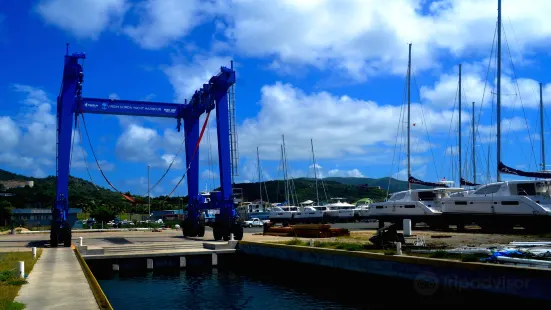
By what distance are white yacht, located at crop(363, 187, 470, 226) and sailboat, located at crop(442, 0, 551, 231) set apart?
155cm

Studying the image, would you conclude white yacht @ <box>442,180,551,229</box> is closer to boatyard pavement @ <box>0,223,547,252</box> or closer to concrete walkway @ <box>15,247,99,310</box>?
boatyard pavement @ <box>0,223,547,252</box>

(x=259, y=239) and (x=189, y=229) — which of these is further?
(x=189, y=229)

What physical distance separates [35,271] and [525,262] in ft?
50.8

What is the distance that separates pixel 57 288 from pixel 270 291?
979cm

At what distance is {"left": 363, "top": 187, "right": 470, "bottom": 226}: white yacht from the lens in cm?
3822

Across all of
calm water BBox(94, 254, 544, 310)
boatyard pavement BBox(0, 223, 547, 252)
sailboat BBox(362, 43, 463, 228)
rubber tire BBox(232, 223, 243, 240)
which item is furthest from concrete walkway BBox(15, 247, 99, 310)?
sailboat BBox(362, 43, 463, 228)

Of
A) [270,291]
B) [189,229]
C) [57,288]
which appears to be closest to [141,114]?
[189,229]

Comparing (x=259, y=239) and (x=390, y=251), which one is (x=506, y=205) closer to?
(x=259, y=239)

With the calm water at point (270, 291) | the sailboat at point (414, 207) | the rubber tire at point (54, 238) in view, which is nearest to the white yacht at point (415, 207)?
the sailboat at point (414, 207)

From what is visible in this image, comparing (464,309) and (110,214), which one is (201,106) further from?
(110,214)

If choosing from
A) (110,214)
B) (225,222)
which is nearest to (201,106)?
(225,222)

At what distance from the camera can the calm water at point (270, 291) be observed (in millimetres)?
17516

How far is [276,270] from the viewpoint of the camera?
2716cm

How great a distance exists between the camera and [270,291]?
21.4 m
